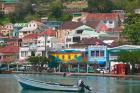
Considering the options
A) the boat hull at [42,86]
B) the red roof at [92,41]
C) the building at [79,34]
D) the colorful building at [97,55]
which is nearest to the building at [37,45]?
the building at [79,34]

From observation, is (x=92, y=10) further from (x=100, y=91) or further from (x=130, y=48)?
(x=100, y=91)

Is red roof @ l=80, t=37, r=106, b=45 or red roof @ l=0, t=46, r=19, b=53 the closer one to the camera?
red roof @ l=80, t=37, r=106, b=45

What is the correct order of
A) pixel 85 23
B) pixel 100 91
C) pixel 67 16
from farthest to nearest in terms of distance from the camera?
pixel 67 16, pixel 85 23, pixel 100 91

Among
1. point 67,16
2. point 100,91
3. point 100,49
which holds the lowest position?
point 100,91

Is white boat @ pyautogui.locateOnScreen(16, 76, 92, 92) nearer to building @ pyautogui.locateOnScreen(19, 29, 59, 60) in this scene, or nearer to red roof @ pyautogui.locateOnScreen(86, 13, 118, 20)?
building @ pyautogui.locateOnScreen(19, 29, 59, 60)

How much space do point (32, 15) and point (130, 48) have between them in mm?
71082

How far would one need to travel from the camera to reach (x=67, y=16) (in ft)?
557

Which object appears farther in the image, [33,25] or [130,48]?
[33,25]

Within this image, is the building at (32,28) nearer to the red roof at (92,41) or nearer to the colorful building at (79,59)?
the red roof at (92,41)

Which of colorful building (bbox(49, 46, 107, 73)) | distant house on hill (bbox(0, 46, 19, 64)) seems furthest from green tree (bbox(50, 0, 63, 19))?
colorful building (bbox(49, 46, 107, 73))

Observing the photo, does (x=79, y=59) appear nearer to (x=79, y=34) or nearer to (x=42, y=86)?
(x=79, y=34)

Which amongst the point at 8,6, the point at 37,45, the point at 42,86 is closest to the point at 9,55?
the point at 37,45

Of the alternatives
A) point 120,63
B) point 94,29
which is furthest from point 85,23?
point 120,63

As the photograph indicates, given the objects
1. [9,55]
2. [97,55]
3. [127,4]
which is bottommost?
[97,55]
